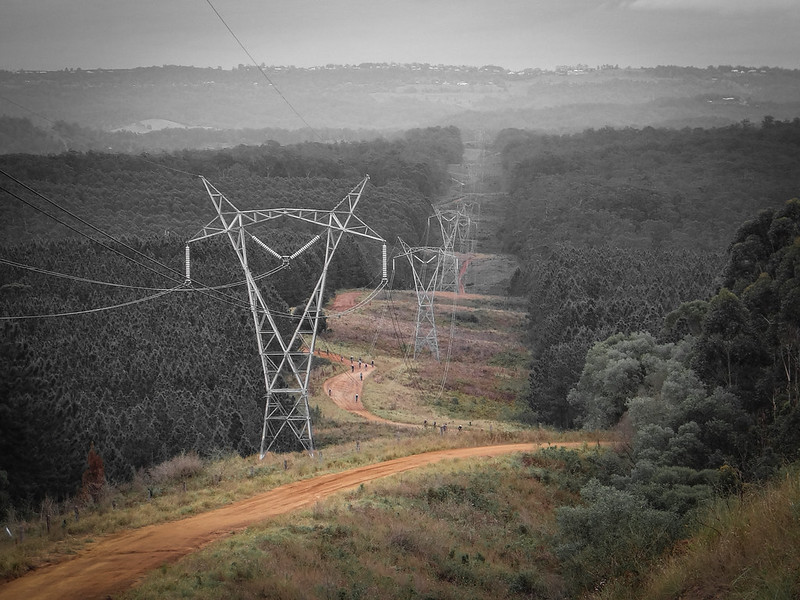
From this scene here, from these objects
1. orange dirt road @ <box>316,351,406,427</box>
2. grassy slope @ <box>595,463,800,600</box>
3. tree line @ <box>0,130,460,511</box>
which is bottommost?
orange dirt road @ <box>316,351,406,427</box>

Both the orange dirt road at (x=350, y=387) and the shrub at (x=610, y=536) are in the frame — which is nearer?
the shrub at (x=610, y=536)

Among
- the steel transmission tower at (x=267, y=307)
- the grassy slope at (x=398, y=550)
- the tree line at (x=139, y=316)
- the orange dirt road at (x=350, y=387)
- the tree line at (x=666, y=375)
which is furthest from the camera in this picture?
the orange dirt road at (x=350, y=387)

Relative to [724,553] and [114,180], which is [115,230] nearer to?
[114,180]

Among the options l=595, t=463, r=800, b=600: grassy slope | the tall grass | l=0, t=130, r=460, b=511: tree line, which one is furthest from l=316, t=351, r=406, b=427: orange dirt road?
l=595, t=463, r=800, b=600: grassy slope

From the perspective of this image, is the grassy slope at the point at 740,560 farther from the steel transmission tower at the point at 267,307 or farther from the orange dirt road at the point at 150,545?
the steel transmission tower at the point at 267,307

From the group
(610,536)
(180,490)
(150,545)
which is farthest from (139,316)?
(610,536)

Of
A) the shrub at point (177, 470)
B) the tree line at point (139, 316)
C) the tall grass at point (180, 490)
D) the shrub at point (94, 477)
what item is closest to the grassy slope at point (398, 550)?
the tall grass at point (180, 490)

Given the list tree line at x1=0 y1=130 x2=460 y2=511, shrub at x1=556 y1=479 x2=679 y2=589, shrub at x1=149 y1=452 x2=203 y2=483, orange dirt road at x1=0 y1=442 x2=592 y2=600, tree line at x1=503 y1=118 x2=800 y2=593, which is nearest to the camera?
orange dirt road at x1=0 y1=442 x2=592 y2=600

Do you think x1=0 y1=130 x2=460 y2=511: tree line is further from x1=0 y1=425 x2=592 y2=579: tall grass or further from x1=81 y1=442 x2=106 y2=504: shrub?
x1=0 y1=425 x2=592 y2=579: tall grass

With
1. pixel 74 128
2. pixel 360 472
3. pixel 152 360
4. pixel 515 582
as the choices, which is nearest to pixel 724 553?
pixel 515 582
